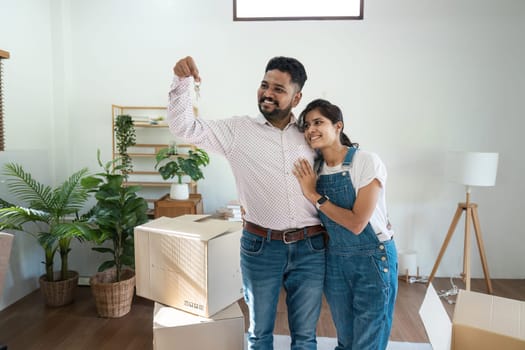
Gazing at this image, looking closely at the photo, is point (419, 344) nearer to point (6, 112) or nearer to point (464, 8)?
point (464, 8)

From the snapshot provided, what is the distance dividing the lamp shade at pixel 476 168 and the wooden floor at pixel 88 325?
1001mm

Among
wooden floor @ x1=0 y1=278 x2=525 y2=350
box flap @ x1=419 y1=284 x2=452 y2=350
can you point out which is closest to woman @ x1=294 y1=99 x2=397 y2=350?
box flap @ x1=419 y1=284 x2=452 y2=350

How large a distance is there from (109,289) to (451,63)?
340cm

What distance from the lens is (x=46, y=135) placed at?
3359mm

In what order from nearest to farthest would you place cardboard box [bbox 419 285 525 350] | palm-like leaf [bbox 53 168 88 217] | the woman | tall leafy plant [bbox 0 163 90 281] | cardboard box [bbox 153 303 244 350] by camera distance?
cardboard box [bbox 419 285 525 350] < the woman < cardboard box [bbox 153 303 244 350] < tall leafy plant [bbox 0 163 90 281] < palm-like leaf [bbox 53 168 88 217]

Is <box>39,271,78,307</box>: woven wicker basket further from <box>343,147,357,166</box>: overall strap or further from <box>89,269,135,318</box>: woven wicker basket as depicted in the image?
<box>343,147,357,166</box>: overall strap

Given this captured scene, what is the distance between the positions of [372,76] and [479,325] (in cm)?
287

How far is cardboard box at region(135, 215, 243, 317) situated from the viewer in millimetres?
1835

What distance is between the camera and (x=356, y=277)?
142 cm

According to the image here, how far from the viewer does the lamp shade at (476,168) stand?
2.96m

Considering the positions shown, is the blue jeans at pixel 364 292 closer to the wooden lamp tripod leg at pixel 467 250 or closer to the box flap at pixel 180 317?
the box flap at pixel 180 317

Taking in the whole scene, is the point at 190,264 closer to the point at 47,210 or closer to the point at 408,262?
the point at 47,210

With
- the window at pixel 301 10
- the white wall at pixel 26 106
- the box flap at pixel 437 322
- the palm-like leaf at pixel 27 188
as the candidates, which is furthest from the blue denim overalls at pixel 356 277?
the white wall at pixel 26 106

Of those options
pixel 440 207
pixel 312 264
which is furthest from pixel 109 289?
pixel 440 207
